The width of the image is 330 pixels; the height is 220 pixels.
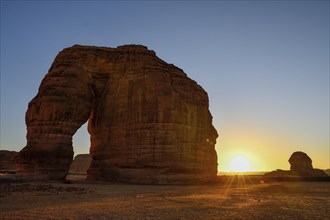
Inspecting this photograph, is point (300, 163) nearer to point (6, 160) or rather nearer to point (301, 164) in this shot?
point (301, 164)

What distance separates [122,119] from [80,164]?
7288 centimetres

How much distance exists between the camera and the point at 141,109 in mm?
30344

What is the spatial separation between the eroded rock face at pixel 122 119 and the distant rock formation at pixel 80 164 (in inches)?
2670

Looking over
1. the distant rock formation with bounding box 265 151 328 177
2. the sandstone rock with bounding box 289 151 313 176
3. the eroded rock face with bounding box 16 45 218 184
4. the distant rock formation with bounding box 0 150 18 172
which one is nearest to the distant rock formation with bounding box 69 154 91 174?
the distant rock formation with bounding box 0 150 18 172

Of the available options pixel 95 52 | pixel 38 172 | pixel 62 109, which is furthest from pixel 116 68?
pixel 38 172

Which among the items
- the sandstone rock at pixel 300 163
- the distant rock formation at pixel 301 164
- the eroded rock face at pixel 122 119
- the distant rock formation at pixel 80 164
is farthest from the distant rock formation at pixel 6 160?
the sandstone rock at pixel 300 163

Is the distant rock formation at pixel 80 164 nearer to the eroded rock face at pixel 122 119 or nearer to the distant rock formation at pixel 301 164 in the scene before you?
the distant rock formation at pixel 301 164

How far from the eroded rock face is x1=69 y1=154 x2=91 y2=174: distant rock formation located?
223ft

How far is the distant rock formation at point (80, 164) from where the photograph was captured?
97000mm

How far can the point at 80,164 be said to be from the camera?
98750 mm

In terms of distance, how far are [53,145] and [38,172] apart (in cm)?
245

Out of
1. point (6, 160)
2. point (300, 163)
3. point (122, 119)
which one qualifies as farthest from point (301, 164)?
point (6, 160)

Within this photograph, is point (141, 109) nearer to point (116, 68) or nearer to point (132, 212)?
point (116, 68)

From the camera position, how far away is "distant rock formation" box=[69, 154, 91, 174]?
318ft
